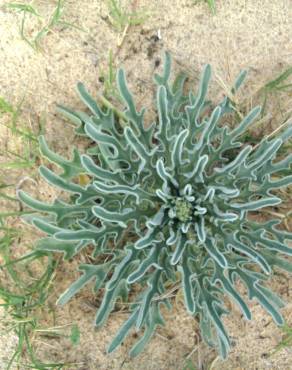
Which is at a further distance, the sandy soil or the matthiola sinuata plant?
the sandy soil

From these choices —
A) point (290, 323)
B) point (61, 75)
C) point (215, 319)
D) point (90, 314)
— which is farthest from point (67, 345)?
point (61, 75)

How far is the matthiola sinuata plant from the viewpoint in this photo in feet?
7.97

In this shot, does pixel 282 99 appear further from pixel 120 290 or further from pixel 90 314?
pixel 90 314

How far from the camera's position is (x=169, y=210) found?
250cm

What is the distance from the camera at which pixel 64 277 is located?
3043 millimetres

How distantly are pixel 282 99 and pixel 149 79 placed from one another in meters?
0.71

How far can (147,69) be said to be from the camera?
3082 millimetres

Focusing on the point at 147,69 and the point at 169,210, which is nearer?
the point at 169,210

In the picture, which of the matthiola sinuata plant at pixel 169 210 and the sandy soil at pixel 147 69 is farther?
the sandy soil at pixel 147 69

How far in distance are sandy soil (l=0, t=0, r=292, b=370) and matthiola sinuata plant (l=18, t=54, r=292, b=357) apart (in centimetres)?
27

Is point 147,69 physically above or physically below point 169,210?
above

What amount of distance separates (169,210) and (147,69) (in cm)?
92

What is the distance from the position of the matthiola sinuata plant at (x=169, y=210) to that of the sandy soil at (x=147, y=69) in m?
0.27

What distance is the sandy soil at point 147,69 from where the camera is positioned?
120 inches
